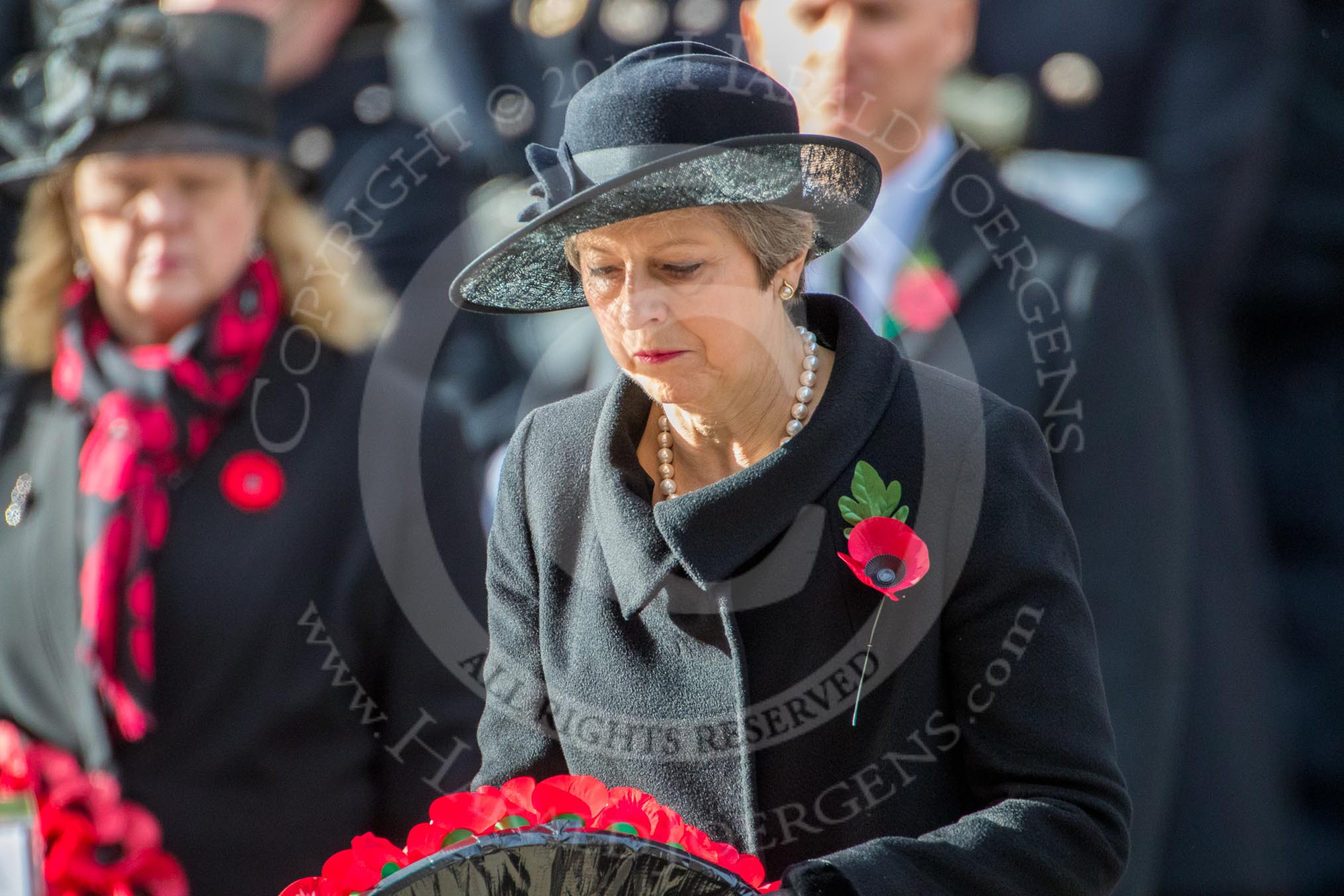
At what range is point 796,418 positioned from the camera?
157cm

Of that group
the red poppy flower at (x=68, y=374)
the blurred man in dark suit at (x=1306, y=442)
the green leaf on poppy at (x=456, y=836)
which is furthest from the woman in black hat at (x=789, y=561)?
the blurred man in dark suit at (x=1306, y=442)

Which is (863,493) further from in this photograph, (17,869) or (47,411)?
(47,411)

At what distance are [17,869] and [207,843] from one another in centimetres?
105

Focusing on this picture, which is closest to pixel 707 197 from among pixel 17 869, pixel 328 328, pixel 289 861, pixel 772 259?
pixel 772 259

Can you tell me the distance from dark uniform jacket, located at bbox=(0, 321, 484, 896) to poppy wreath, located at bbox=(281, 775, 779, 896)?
0.89m

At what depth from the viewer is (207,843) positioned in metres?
2.25

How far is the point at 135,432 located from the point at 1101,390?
1.54 m

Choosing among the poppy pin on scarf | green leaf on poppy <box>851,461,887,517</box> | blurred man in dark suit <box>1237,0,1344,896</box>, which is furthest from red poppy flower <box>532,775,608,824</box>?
blurred man in dark suit <box>1237,0,1344,896</box>

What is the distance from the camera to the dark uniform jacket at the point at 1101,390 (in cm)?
225

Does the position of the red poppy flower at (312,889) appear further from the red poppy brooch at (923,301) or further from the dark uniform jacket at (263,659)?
the red poppy brooch at (923,301)

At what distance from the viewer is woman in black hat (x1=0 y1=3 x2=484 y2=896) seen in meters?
2.26

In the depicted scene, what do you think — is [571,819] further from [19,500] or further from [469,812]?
[19,500]

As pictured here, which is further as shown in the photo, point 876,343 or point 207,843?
point 207,843

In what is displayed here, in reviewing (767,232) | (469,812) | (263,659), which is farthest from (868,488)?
(263,659)
